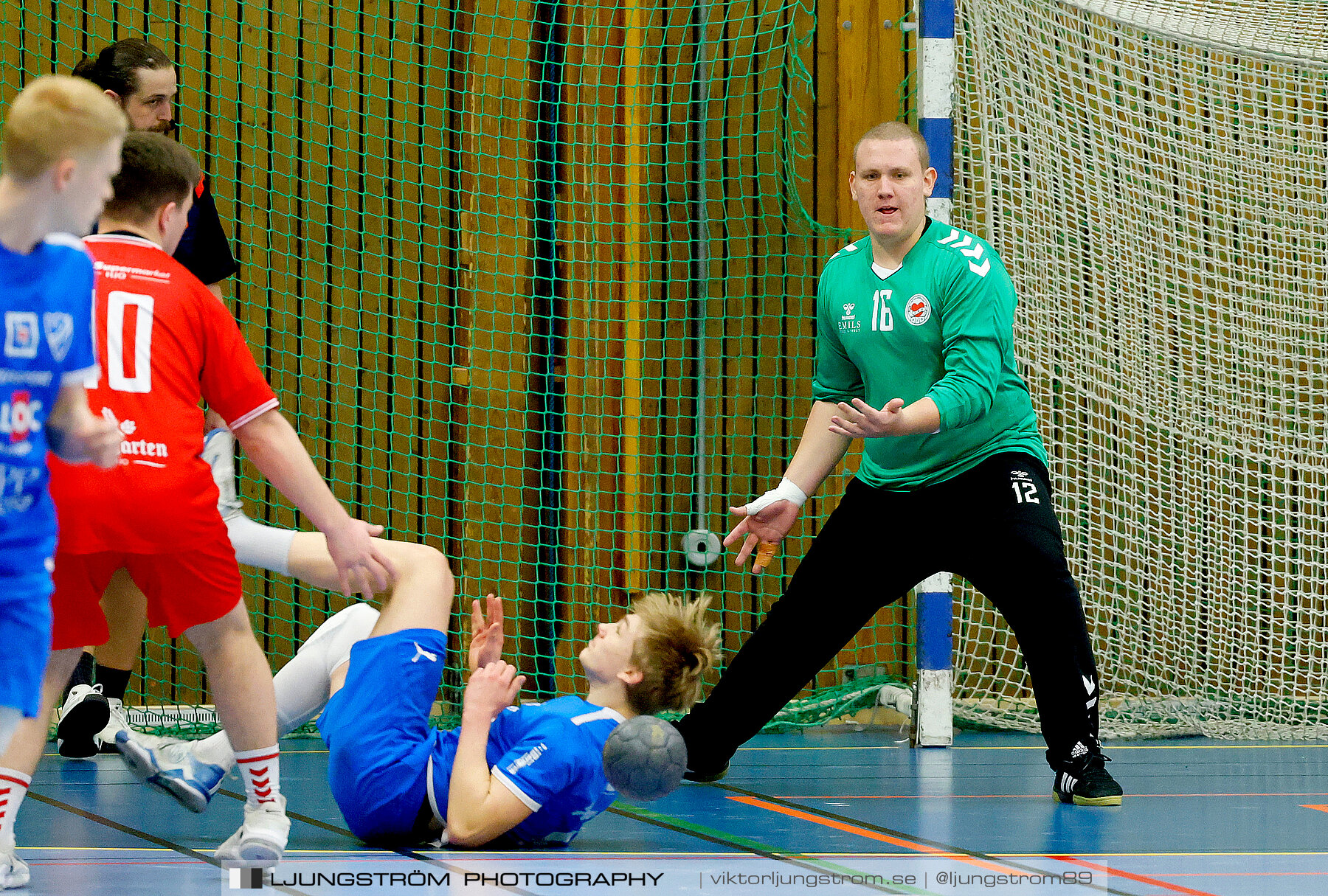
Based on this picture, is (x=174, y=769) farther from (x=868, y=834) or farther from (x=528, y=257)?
(x=528, y=257)

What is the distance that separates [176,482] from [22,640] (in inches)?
25.0

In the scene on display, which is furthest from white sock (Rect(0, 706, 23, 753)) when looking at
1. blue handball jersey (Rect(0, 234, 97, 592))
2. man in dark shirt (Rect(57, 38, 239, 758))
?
man in dark shirt (Rect(57, 38, 239, 758))

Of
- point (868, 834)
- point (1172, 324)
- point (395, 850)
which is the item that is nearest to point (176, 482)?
point (395, 850)

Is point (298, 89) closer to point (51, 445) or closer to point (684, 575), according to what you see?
point (684, 575)

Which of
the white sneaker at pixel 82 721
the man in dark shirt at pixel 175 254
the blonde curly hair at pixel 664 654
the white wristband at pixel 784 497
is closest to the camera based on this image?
the blonde curly hair at pixel 664 654

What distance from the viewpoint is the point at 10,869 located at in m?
2.93

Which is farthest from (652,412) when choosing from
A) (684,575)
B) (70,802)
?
(70,802)

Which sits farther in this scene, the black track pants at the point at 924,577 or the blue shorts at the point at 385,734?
the black track pants at the point at 924,577

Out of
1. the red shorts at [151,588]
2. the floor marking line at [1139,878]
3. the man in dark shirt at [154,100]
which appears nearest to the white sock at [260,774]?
the red shorts at [151,588]

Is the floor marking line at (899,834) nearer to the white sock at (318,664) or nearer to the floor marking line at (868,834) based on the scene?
the floor marking line at (868,834)

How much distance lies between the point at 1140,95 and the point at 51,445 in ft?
16.6

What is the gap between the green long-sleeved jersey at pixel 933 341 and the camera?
4.23 m

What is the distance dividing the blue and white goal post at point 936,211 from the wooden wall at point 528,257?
809mm

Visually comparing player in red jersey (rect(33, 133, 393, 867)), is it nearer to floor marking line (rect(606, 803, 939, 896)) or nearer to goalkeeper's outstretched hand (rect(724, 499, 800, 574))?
floor marking line (rect(606, 803, 939, 896))
